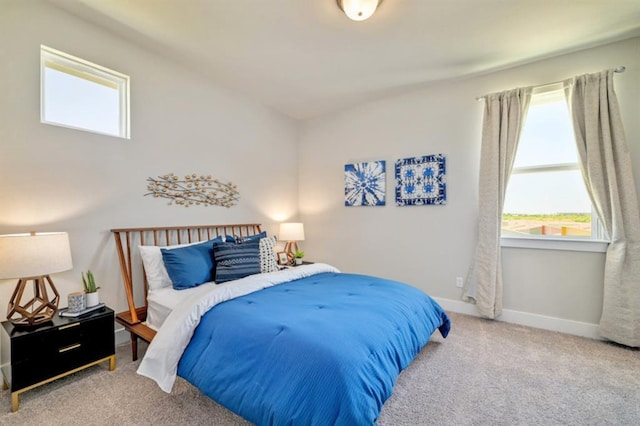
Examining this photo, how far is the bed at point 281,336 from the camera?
4.40 feet

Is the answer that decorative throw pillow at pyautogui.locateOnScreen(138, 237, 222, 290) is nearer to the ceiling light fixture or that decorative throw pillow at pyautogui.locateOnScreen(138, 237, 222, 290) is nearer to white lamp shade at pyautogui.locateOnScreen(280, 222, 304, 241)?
white lamp shade at pyautogui.locateOnScreen(280, 222, 304, 241)

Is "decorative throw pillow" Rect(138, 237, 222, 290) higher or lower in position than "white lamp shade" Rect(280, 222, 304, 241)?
lower

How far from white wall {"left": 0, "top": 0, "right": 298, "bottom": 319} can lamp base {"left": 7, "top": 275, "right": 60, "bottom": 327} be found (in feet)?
0.59

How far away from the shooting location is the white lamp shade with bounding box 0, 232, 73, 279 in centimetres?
179

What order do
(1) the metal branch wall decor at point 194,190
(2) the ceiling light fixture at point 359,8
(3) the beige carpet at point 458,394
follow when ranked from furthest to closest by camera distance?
(1) the metal branch wall decor at point 194,190, (2) the ceiling light fixture at point 359,8, (3) the beige carpet at point 458,394

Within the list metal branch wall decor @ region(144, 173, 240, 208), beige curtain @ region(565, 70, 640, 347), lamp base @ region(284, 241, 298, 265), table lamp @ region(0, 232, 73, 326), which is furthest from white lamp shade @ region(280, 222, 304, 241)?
beige curtain @ region(565, 70, 640, 347)

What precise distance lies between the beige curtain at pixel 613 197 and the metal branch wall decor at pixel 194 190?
3.79m

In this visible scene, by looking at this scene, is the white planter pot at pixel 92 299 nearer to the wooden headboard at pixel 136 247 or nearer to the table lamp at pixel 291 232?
the wooden headboard at pixel 136 247

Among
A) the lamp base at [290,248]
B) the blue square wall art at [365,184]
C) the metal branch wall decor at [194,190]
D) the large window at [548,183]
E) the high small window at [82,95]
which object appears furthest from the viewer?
the blue square wall art at [365,184]

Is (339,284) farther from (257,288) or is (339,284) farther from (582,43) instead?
(582,43)

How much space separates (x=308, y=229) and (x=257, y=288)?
2.49 metres

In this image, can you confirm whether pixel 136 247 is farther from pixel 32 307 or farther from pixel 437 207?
pixel 437 207

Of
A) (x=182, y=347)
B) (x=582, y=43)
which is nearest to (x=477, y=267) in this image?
(x=582, y=43)

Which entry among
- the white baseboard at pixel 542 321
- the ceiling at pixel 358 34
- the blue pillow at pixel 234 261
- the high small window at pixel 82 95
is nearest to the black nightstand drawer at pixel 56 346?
the blue pillow at pixel 234 261
